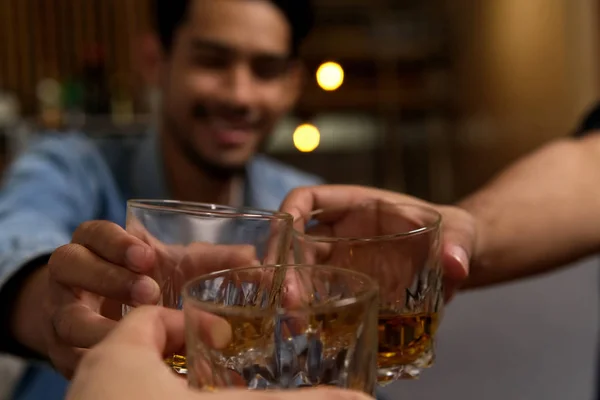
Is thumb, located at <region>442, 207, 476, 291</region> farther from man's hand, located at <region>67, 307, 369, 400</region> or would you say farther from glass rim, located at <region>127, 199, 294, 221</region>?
man's hand, located at <region>67, 307, 369, 400</region>

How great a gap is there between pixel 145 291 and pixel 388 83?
3282mm

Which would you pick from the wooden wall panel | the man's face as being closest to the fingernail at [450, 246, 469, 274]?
the man's face

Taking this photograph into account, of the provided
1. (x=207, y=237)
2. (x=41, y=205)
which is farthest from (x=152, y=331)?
(x=41, y=205)

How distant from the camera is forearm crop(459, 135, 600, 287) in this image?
0.86m

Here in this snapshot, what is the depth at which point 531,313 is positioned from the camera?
1208 millimetres

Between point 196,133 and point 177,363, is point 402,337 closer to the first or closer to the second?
point 177,363

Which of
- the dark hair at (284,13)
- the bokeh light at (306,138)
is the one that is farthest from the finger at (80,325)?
the bokeh light at (306,138)

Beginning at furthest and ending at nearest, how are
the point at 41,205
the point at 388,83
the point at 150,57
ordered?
the point at 388,83 → the point at 150,57 → the point at 41,205

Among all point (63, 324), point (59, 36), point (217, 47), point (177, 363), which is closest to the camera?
point (177, 363)

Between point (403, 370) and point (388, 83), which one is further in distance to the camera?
point (388, 83)

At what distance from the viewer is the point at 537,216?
905 millimetres

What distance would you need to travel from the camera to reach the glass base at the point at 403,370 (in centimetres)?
54

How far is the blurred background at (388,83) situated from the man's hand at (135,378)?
5.46 feet

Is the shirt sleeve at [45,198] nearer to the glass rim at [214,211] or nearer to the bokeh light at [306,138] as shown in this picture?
the glass rim at [214,211]
